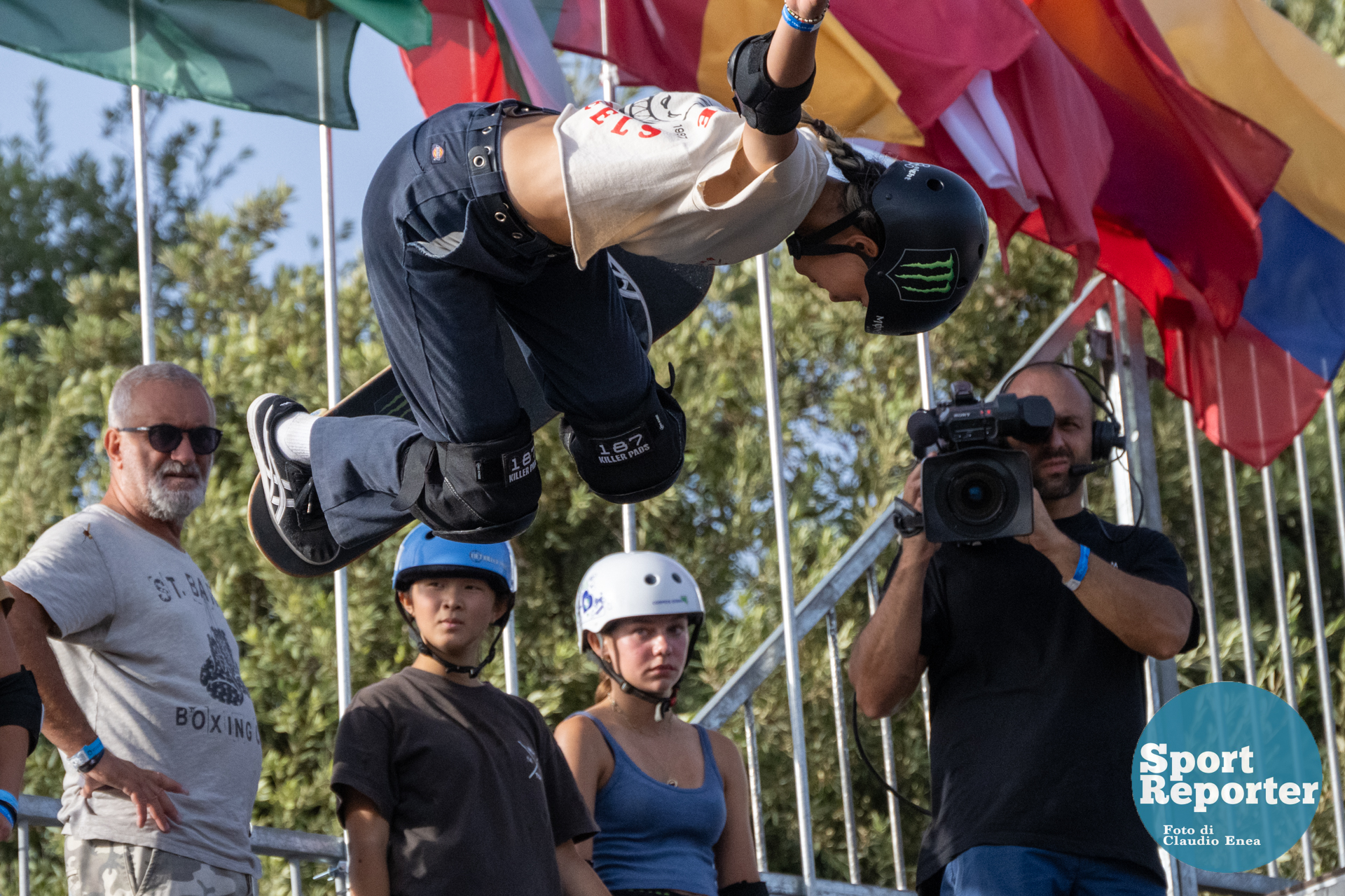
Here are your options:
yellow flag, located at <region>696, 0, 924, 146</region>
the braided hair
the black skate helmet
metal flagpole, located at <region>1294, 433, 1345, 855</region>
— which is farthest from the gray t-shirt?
metal flagpole, located at <region>1294, 433, 1345, 855</region>

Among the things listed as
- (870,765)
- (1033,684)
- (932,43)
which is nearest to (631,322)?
(1033,684)

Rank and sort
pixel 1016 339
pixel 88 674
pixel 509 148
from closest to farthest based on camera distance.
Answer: pixel 509 148 < pixel 88 674 < pixel 1016 339

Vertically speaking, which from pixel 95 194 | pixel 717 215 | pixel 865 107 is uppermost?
pixel 95 194

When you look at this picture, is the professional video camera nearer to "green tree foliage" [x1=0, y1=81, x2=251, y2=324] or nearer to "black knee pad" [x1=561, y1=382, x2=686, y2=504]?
"black knee pad" [x1=561, y1=382, x2=686, y2=504]

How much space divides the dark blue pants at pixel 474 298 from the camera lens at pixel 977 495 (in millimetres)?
1117

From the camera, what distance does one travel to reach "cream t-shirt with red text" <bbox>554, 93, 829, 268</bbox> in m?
2.35

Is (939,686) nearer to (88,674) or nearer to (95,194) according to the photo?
(88,674)

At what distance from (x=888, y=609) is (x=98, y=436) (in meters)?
7.01

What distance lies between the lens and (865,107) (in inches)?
208

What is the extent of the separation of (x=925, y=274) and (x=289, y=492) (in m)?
1.63

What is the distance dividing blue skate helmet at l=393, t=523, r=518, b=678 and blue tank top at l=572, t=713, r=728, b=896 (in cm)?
47

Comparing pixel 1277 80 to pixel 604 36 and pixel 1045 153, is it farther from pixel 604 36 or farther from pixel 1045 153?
pixel 604 36

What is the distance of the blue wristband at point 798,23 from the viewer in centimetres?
217

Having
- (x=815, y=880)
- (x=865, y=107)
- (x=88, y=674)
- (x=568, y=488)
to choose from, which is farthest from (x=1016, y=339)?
(x=88, y=674)
